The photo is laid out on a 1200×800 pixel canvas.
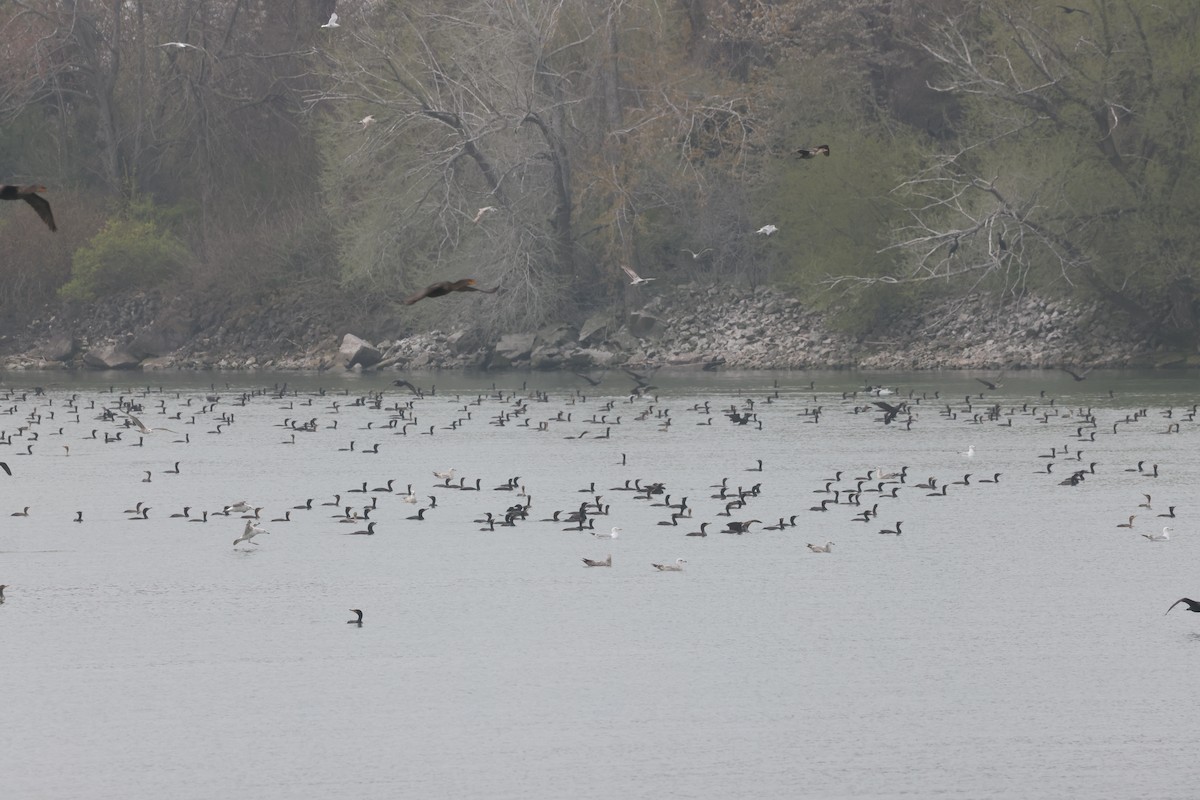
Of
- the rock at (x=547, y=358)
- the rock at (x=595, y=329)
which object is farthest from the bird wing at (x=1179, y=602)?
the rock at (x=595, y=329)

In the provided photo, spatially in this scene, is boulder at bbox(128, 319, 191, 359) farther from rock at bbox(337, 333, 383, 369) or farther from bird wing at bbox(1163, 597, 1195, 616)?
bird wing at bbox(1163, 597, 1195, 616)

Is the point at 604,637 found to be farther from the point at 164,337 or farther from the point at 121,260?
the point at 121,260

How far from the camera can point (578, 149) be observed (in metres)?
73.4

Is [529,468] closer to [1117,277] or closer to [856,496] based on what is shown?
[856,496]

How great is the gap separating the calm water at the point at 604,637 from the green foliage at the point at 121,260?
41.8m

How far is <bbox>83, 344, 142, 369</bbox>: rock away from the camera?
80688 millimetres

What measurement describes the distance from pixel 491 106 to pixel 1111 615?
4877 centimetres

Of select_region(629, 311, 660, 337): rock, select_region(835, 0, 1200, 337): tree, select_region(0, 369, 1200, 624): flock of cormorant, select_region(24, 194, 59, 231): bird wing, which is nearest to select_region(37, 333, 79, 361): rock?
select_region(0, 369, 1200, 624): flock of cormorant

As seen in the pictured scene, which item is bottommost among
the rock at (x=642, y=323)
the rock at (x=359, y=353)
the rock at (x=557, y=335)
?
the rock at (x=359, y=353)

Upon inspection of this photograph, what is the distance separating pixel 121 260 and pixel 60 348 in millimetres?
4623

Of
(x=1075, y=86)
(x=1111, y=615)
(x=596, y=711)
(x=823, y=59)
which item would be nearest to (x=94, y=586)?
(x=596, y=711)

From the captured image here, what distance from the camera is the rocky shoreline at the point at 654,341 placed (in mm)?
68438

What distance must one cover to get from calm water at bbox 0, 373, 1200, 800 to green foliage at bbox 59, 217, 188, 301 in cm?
4177

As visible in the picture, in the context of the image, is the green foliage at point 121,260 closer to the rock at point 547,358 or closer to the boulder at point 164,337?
the boulder at point 164,337
